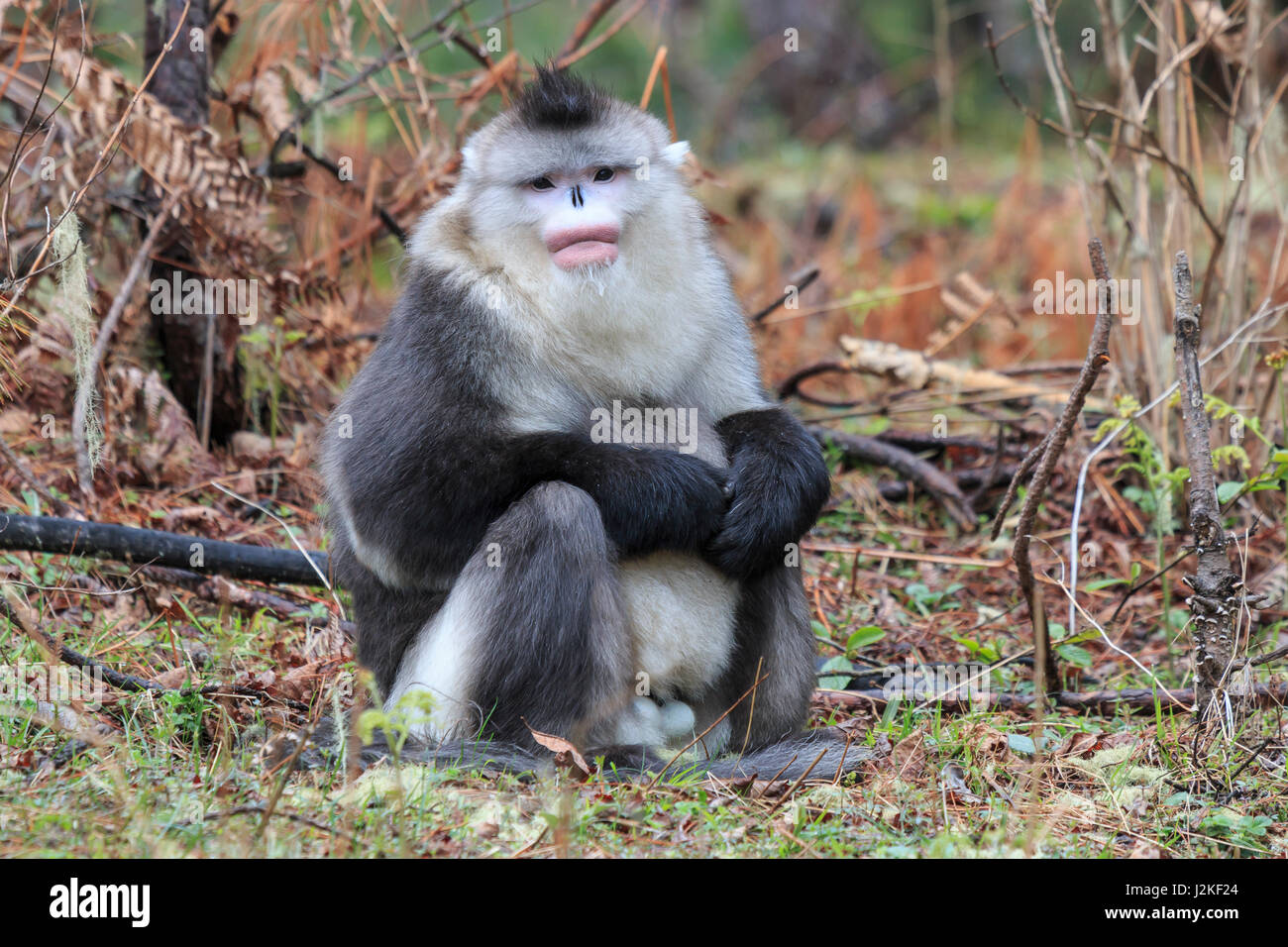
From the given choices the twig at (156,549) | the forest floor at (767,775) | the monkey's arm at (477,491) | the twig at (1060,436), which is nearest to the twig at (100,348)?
the forest floor at (767,775)

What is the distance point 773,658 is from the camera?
4055mm

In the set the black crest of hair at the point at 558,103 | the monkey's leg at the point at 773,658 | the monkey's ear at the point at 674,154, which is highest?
the black crest of hair at the point at 558,103

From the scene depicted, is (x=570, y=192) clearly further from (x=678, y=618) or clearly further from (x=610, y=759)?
(x=610, y=759)

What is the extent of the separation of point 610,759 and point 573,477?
0.78 m

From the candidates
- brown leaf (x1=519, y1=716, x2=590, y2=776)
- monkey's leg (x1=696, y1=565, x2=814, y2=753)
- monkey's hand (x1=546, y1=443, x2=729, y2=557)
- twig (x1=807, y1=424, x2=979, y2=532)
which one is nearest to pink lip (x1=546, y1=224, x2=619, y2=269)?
monkey's hand (x1=546, y1=443, x2=729, y2=557)

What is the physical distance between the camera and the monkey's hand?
363 cm

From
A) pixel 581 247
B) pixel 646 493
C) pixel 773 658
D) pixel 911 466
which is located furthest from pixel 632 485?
pixel 911 466

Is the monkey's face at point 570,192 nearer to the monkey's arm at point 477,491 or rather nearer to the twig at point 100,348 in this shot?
the monkey's arm at point 477,491

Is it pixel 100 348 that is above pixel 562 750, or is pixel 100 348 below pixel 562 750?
above

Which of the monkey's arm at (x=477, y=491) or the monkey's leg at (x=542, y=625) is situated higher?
the monkey's arm at (x=477, y=491)

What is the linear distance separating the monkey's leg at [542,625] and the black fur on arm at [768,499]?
41 cm

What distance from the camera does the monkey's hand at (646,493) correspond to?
363 centimetres

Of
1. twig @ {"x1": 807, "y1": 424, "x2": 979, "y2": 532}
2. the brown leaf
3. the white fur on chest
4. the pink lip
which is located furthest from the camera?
twig @ {"x1": 807, "y1": 424, "x2": 979, "y2": 532}

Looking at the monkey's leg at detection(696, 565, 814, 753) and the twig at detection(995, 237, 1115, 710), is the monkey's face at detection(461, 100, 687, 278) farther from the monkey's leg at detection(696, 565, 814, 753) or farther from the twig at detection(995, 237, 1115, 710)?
the twig at detection(995, 237, 1115, 710)
